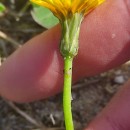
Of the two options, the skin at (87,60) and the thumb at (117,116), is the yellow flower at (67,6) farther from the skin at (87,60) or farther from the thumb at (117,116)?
the thumb at (117,116)

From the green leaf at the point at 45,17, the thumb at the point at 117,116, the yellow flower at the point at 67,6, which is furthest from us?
the green leaf at the point at 45,17

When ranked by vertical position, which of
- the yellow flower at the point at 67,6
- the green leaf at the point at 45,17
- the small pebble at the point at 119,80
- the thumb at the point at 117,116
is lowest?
the thumb at the point at 117,116

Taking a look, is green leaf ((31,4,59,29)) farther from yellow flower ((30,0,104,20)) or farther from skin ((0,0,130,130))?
yellow flower ((30,0,104,20))

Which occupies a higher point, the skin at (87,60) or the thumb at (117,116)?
the skin at (87,60)

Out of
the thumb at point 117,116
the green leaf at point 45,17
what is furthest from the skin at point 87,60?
the green leaf at point 45,17

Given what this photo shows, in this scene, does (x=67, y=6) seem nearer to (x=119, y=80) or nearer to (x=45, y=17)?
(x=45, y=17)

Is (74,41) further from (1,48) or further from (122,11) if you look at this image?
(1,48)

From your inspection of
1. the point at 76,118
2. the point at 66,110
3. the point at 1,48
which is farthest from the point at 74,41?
the point at 1,48
